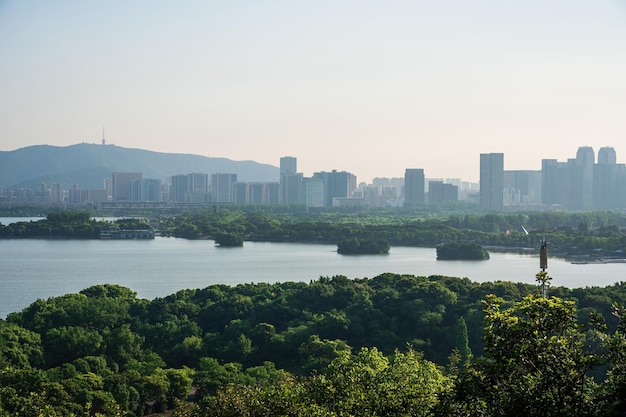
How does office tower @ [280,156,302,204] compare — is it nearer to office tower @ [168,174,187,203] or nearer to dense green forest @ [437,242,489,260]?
office tower @ [168,174,187,203]

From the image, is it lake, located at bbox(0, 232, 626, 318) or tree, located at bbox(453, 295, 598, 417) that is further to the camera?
lake, located at bbox(0, 232, 626, 318)

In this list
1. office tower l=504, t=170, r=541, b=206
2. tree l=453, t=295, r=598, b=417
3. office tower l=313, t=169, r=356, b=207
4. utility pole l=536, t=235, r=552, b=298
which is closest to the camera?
tree l=453, t=295, r=598, b=417

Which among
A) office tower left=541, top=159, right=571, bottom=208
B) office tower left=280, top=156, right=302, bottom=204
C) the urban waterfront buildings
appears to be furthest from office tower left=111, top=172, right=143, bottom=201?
office tower left=541, top=159, right=571, bottom=208

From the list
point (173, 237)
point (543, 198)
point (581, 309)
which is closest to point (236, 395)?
point (581, 309)

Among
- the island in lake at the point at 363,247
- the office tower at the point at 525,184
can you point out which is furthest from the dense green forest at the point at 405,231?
the office tower at the point at 525,184

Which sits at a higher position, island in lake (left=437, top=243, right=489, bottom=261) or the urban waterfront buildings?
the urban waterfront buildings

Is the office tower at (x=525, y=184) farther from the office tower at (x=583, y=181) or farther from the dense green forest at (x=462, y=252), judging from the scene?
the dense green forest at (x=462, y=252)

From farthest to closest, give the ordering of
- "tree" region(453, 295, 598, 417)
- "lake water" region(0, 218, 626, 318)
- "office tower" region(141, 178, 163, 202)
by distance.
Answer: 1. "office tower" region(141, 178, 163, 202)
2. "lake water" region(0, 218, 626, 318)
3. "tree" region(453, 295, 598, 417)
